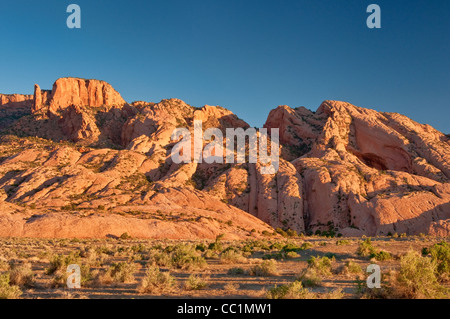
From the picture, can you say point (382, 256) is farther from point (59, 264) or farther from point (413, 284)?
point (59, 264)

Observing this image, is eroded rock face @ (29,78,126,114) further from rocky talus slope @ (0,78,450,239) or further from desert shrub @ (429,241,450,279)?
desert shrub @ (429,241,450,279)

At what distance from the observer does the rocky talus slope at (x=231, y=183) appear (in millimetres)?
44000

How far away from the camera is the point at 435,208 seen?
5122 centimetres

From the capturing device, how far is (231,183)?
63.4 meters

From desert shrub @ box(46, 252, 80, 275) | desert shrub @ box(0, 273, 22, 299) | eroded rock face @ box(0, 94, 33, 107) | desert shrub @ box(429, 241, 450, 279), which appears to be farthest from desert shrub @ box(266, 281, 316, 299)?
eroded rock face @ box(0, 94, 33, 107)

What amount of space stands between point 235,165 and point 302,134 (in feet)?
103

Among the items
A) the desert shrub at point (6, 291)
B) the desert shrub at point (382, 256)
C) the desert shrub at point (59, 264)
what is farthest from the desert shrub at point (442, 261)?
the desert shrub at point (59, 264)

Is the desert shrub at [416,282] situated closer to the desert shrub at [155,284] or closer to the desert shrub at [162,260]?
the desert shrub at [155,284]

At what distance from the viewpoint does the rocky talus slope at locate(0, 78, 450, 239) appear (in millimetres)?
44000

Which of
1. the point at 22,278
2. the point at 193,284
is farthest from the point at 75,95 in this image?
the point at 193,284

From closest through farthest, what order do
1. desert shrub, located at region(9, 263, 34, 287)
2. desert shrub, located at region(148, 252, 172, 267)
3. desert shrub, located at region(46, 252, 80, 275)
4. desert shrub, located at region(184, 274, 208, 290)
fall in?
desert shrub, located at region(184, 274, 208, 290) → desert shrub, located at region(9, 263, 34, 287) → desert shrub, located at region(46, 252, 80, 275) → desert shrub, located at region(148, 252, 172, 267)

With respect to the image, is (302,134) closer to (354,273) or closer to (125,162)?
(125,162)

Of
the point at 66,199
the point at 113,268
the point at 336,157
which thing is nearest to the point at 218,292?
the point at 113,268
